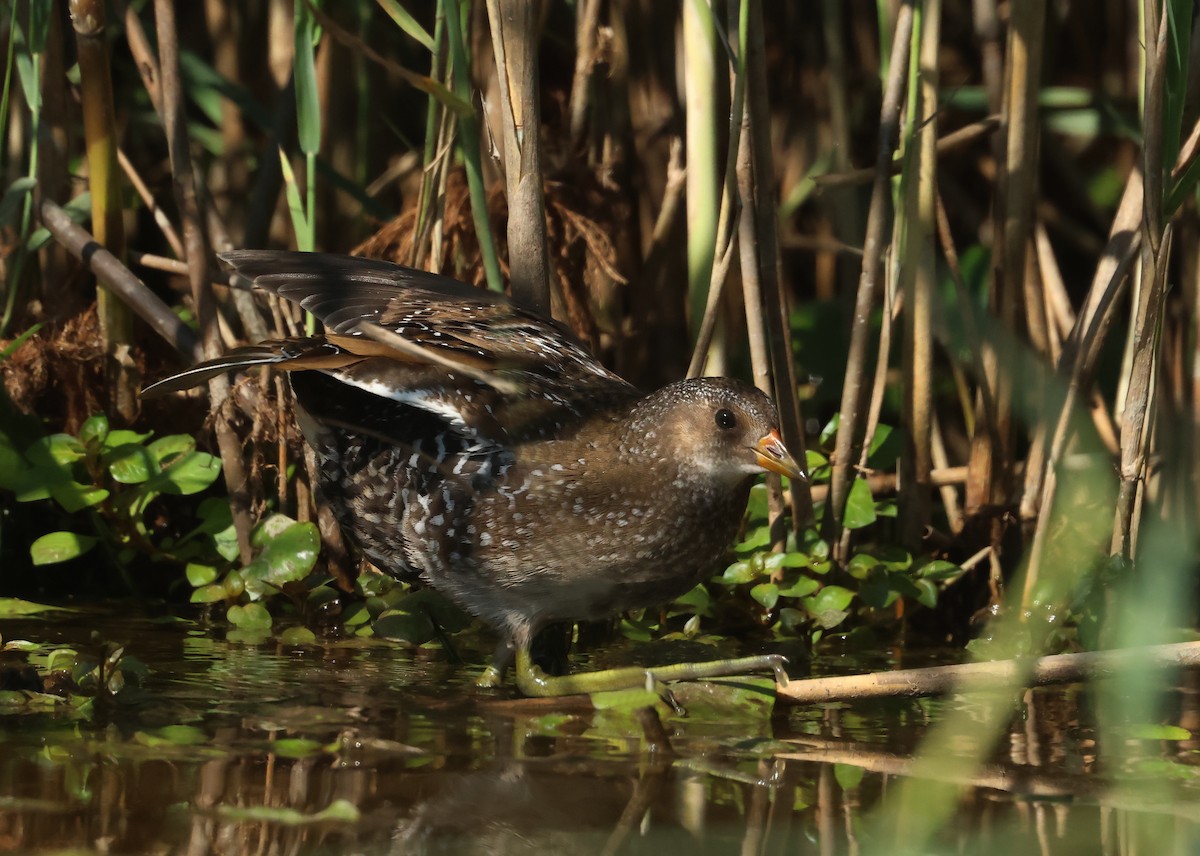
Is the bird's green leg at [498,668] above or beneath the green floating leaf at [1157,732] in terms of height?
above

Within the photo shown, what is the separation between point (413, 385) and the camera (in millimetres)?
3051

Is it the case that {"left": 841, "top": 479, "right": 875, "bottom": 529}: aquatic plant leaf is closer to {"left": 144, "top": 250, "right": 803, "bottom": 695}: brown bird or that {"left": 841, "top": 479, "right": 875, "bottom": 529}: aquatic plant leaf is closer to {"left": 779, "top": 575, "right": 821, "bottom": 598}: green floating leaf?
{"left": 779, "top": 575, "right": 821, "bottom": 598}: green floating leaf

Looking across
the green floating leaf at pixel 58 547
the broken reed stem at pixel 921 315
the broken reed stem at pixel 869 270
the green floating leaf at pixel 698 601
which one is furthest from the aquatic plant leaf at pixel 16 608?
the broken reed stem at pixel 921 315

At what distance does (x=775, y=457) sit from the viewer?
9.75 ft

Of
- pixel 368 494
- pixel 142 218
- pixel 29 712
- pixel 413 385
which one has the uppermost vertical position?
pixel 142 218

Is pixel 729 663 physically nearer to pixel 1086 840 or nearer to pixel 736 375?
pixel 1086 840

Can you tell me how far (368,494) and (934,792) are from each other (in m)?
1.74

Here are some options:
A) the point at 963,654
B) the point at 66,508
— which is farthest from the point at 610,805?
the point at 66,508

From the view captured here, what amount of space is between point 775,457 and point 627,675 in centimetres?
53

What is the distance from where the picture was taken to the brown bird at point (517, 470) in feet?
9.80

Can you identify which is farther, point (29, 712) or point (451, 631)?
point (451, 631)

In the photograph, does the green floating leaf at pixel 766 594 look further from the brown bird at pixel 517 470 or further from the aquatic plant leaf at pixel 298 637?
the aquatic plant leaf at pixel 298 637

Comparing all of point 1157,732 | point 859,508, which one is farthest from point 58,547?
point 1157,732

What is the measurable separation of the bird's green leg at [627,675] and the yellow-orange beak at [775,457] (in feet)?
1.22
